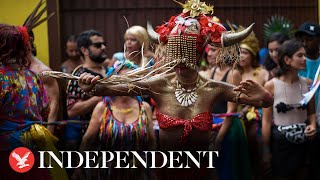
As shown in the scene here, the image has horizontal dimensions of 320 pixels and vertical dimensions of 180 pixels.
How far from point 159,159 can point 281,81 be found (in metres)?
1.84

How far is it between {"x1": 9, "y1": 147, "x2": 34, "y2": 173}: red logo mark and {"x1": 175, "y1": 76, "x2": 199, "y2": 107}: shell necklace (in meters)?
1.24

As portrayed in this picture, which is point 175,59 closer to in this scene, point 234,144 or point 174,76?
point 174,76

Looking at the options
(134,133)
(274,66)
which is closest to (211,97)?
(134,133)

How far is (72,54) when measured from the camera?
7754 millimetres

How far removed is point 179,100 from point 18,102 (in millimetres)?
1187

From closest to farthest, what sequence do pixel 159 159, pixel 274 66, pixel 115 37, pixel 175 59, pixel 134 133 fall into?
pixel 175 59 < pixel 159 159 < pixel 134 133 < pixel 274 66 < pixel 115 37

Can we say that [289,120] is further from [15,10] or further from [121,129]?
[15,10]

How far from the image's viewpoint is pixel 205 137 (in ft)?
16.1

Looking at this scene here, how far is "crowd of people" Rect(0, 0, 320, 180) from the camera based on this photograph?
4.82 m

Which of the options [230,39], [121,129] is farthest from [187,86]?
[121,129]

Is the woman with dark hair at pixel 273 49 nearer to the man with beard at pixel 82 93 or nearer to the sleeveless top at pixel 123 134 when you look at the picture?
the man with beard at pixel 82 93

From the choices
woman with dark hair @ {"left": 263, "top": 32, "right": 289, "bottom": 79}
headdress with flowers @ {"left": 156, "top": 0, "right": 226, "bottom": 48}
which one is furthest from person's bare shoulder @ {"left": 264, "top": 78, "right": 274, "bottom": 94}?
headdress with flowers @ {"left": 156, "top": 0, "right": 226, "bottom": 48}

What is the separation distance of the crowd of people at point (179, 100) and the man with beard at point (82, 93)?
0.03 ft

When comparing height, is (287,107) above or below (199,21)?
below
